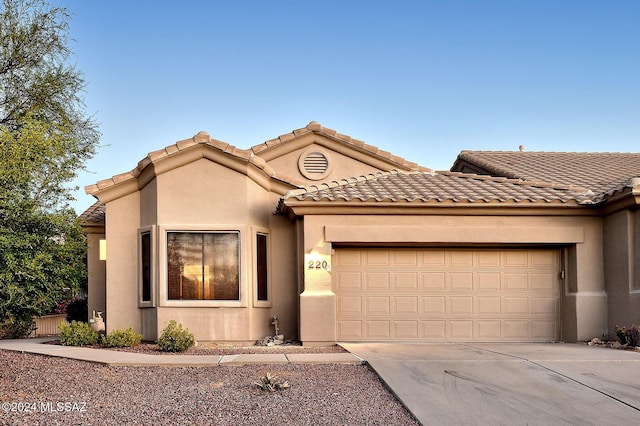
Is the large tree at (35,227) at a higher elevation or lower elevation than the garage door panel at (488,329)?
higher

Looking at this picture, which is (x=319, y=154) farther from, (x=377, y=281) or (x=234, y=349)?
(x=234, y=349)

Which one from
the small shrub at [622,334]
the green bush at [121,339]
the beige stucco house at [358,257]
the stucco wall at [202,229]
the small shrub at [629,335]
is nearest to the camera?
the small shrub at [629,335]

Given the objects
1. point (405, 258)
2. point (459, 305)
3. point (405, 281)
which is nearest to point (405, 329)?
point (405, 281)

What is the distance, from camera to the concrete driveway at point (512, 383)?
7477 millimetres

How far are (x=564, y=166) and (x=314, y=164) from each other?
7051 millimetres

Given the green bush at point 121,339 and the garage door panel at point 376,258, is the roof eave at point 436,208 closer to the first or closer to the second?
the garage door panel at point 376,258

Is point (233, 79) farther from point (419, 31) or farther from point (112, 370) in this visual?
point (112, 370)

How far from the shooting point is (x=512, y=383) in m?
9.02

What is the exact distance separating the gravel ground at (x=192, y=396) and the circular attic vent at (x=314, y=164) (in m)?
8.62

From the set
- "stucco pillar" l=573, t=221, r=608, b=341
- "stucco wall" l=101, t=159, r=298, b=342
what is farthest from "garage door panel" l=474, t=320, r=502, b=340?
"stucco wall" l=101, t=159, r=298, b=342

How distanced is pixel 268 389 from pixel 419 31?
12587 mm

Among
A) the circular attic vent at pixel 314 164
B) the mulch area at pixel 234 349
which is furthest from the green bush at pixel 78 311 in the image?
the circular attic vent at pixel 314 164

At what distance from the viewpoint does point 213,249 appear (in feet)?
47.4

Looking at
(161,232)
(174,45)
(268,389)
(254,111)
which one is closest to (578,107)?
(254,111)
